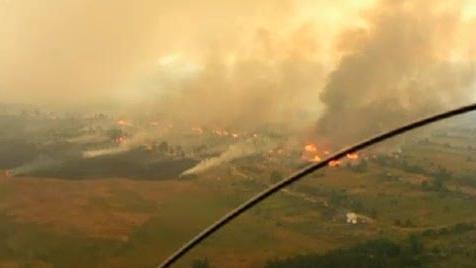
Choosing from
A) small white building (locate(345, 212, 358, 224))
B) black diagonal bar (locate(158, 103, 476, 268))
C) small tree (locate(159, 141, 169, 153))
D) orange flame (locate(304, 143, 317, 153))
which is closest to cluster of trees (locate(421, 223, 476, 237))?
small white building (locate(345, 212, 358, 224))

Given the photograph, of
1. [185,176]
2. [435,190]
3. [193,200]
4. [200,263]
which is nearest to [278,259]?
[200,263]

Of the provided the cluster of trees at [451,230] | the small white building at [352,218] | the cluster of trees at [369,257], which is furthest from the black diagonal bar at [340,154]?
the small white building at [352,218]

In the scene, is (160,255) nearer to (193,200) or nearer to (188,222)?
(188,222)

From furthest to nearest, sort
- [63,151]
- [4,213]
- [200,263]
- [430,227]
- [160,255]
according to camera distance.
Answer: [63,151] → [430,227] → [4,213] → [160,255] → [200,263]

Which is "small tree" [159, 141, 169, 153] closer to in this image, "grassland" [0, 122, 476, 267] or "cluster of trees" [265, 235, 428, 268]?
"grassland" [0, 122, 476, 267]

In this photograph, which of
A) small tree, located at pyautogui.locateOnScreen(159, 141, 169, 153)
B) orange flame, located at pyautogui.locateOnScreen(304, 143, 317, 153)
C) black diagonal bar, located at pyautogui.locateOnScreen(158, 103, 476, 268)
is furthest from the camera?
small tree, located at pyautogui.locateOnScreen(159, 141, 169, 153)

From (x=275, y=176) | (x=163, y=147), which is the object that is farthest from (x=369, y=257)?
(x=163, y=147)

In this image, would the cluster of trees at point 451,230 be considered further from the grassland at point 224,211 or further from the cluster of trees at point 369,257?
the cluster of trees at point 369,257

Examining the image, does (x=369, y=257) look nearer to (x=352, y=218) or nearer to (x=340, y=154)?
(x=352, y=218)
